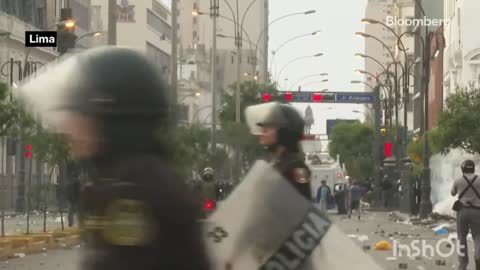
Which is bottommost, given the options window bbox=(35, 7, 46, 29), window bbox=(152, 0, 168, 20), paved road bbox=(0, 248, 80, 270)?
paved road bbox=(0, 248, 80, 270)

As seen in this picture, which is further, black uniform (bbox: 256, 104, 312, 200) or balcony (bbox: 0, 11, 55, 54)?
balcony (bbox: 0, 11, 55, 54)

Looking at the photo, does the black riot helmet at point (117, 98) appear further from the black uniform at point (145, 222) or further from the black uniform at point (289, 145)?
the black uniform at point (289, 145)

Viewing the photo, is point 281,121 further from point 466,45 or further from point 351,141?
point 351,141

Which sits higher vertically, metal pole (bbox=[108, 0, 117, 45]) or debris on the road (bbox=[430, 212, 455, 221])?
metal pole (bbox=[108, 0, 117, 45])

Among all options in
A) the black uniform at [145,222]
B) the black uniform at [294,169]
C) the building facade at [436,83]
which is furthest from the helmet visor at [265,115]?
the building facade at [436,83]

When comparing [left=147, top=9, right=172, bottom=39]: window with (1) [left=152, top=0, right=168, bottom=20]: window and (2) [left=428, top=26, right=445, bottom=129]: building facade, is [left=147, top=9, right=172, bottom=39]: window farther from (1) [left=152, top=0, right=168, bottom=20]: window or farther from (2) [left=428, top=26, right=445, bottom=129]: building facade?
(2) [left=428, top=26, right=445, bottom=129]: building facade

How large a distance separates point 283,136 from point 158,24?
150 m

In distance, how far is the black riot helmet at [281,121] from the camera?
6.84m

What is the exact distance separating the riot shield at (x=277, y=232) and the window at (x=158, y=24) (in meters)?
143

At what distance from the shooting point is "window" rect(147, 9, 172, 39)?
150825mm

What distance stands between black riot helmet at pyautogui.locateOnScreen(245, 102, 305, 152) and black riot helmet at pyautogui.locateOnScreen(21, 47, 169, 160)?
121 inches

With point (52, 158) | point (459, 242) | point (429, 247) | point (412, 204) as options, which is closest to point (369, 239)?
point (429, 247)

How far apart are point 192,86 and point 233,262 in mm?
157026

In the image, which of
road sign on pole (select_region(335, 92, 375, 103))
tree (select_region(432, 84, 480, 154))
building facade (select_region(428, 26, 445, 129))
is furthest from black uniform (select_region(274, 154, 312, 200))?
building facade (select_region(428, 26, 445, 129))
